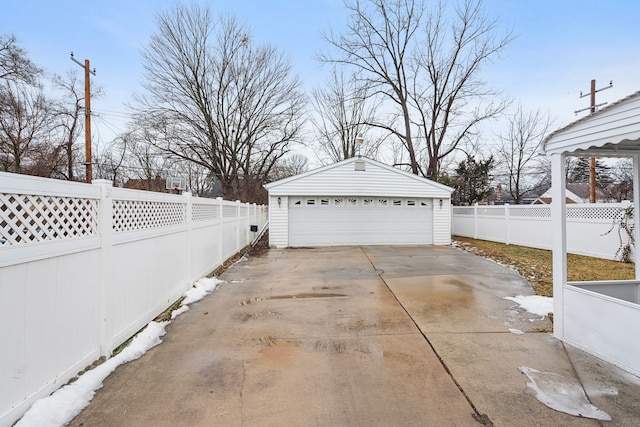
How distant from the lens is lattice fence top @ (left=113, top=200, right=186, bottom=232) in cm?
335

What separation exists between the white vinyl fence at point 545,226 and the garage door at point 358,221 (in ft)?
9.93

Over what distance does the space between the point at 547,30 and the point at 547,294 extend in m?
9.67

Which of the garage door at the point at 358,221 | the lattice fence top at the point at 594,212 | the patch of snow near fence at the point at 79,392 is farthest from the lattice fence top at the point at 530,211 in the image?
the patch of snow near fence at the point at 79,392

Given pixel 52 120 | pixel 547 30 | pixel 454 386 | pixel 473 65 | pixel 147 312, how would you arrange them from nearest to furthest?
pixel 454 386 < pixel 147 312 < pixel 547 30 < pixel 52 120 < pixel 473 65

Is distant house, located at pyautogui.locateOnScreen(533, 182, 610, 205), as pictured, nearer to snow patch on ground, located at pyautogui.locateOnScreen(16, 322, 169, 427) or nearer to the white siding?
the white siding

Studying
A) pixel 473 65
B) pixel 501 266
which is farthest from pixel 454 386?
pixel 473 65

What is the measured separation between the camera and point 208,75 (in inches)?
803

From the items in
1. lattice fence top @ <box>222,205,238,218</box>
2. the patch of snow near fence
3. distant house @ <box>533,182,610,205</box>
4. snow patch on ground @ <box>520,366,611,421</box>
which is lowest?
snow patch on ground @ <box>520,366,611,421</box>

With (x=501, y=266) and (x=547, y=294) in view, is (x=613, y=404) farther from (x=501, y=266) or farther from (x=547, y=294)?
(x=501, y=266)

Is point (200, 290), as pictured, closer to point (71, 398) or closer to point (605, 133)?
point (71, 398)

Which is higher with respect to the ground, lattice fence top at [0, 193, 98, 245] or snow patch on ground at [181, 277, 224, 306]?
lattice fence top at [0, 193, 98, 245]

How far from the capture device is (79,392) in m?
2.41

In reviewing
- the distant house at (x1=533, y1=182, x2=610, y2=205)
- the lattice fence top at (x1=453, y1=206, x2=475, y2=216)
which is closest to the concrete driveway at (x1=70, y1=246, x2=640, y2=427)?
the lattice fence top at (x1=453, y1=206, x2=475, y2=216)

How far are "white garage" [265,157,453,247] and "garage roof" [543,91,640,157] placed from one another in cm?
915
